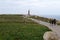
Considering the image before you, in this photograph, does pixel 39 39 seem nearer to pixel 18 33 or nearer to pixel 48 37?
pixel 18 33

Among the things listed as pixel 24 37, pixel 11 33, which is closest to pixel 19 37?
pixel 24 37

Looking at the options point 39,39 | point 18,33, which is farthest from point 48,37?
point 18,33

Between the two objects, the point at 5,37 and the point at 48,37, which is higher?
the point at 48,37

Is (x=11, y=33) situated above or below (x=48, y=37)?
below

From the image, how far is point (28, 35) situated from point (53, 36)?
10713 millimetres

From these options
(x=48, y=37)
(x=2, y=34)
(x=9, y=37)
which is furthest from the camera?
(x=2, y=34)

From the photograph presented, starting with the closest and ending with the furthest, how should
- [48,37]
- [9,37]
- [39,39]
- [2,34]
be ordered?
[48,37]
[39,39]
[9,37]
[2,34]

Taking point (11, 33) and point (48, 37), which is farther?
point (11, 33)

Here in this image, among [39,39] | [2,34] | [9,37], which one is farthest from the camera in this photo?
[2,34]

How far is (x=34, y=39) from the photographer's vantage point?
26031mm

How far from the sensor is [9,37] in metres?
27.6

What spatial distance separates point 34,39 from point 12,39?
98.2 inches

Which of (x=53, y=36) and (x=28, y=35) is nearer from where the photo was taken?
(x=53, y=36)

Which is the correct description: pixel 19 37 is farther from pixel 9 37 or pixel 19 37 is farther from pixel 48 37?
pixel 48 37
